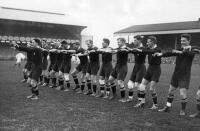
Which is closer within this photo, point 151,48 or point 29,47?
point 151,48

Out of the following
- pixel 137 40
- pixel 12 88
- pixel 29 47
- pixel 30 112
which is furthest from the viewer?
pixel 12 88

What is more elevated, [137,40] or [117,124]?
[137,40]

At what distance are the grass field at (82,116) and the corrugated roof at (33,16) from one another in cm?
4191

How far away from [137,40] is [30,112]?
4463 millimetres

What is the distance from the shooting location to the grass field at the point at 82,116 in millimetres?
8305

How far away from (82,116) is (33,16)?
162 feet

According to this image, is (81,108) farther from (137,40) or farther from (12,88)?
(12,88)

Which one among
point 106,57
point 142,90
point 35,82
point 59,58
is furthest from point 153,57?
point 59,58

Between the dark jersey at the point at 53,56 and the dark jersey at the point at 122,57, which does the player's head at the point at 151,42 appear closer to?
the dark jersey at the point at 122,57

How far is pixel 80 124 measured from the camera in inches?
336

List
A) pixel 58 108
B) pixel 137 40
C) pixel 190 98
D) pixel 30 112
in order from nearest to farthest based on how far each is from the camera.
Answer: pixel 30 112 → pixel 58 108 → pixel 137 40 → pixel 190 98

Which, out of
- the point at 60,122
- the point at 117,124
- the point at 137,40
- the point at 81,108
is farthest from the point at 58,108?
the point at 137,40

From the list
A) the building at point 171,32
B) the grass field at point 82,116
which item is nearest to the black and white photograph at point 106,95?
the grass field at point 82,116

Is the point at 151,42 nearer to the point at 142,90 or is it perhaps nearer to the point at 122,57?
the point at 142,90
